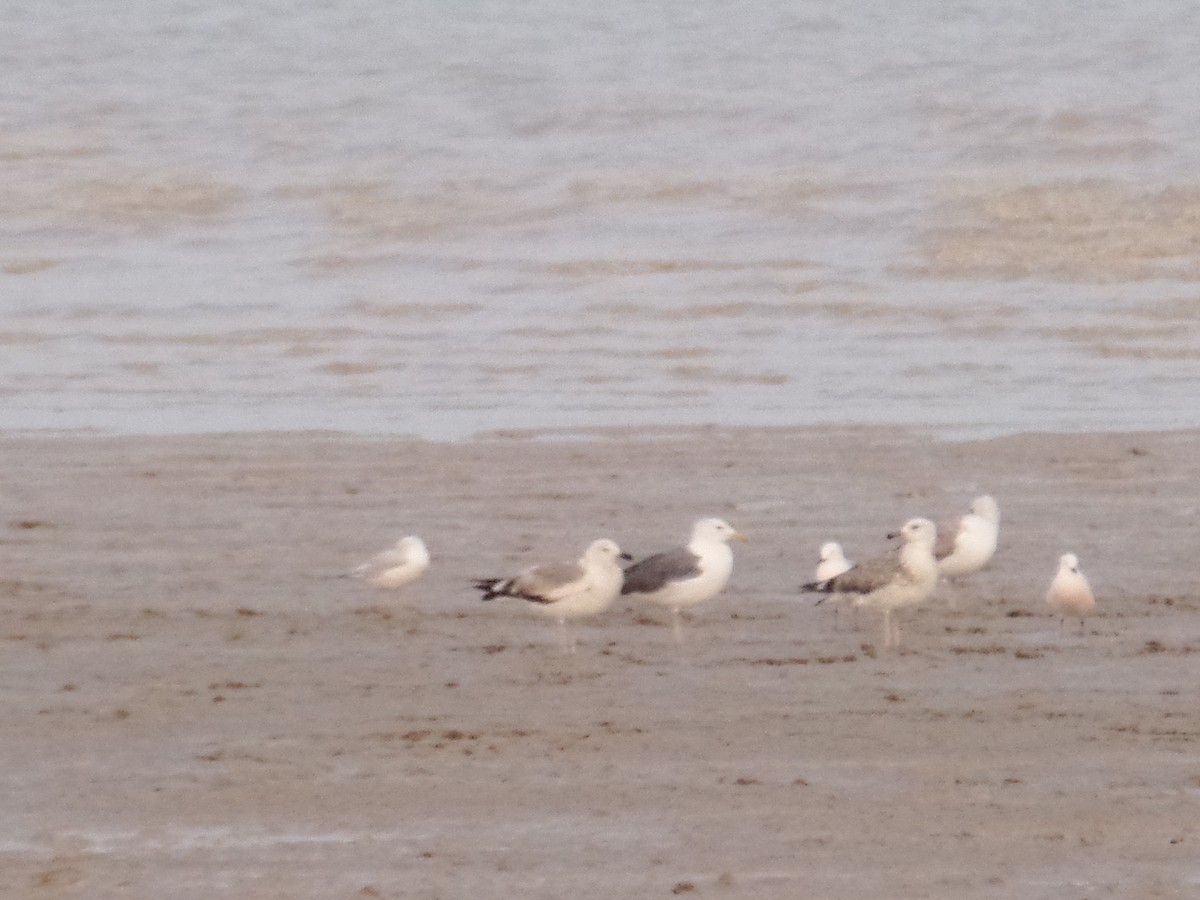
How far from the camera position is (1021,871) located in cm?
661

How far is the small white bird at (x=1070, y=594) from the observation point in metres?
9.73

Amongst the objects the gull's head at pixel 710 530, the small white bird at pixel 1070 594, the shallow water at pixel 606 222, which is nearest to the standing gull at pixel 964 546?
the small white bird at pixel 1070 594

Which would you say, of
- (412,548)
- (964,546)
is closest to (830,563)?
(964,546)

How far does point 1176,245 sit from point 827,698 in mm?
15267

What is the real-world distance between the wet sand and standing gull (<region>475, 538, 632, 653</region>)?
0.14m

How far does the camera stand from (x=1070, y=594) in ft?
32.0

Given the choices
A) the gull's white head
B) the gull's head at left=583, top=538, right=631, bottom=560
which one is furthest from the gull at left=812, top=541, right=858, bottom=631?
the gull's white head

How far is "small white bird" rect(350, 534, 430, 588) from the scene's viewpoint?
410 inches

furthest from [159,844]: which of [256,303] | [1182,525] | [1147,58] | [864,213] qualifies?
[1147,58]

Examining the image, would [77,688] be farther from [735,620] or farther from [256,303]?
[256,303]

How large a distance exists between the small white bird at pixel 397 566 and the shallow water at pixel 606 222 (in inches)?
160

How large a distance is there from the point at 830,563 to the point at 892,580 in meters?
0.67

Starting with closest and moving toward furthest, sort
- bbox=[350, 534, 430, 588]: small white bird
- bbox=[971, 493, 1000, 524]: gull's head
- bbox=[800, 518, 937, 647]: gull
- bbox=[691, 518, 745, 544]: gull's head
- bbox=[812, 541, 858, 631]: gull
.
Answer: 1. bbox=[800, 518, 937, 647]: gull
2. bbox=[691, 518, 745, 544]: gull's head
3. bbox=[812, 541, 858, 631]: gull
4. bbox=[350, 534, 430, 588]: small white bird
5. bbox=[971, 493, 1000, 524]: gull's head

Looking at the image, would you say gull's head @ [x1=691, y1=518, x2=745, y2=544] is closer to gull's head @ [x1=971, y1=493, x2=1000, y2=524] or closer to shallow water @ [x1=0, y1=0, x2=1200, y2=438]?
gull's head @ [x1=971, y1=493, x2=1000, y2=524]
